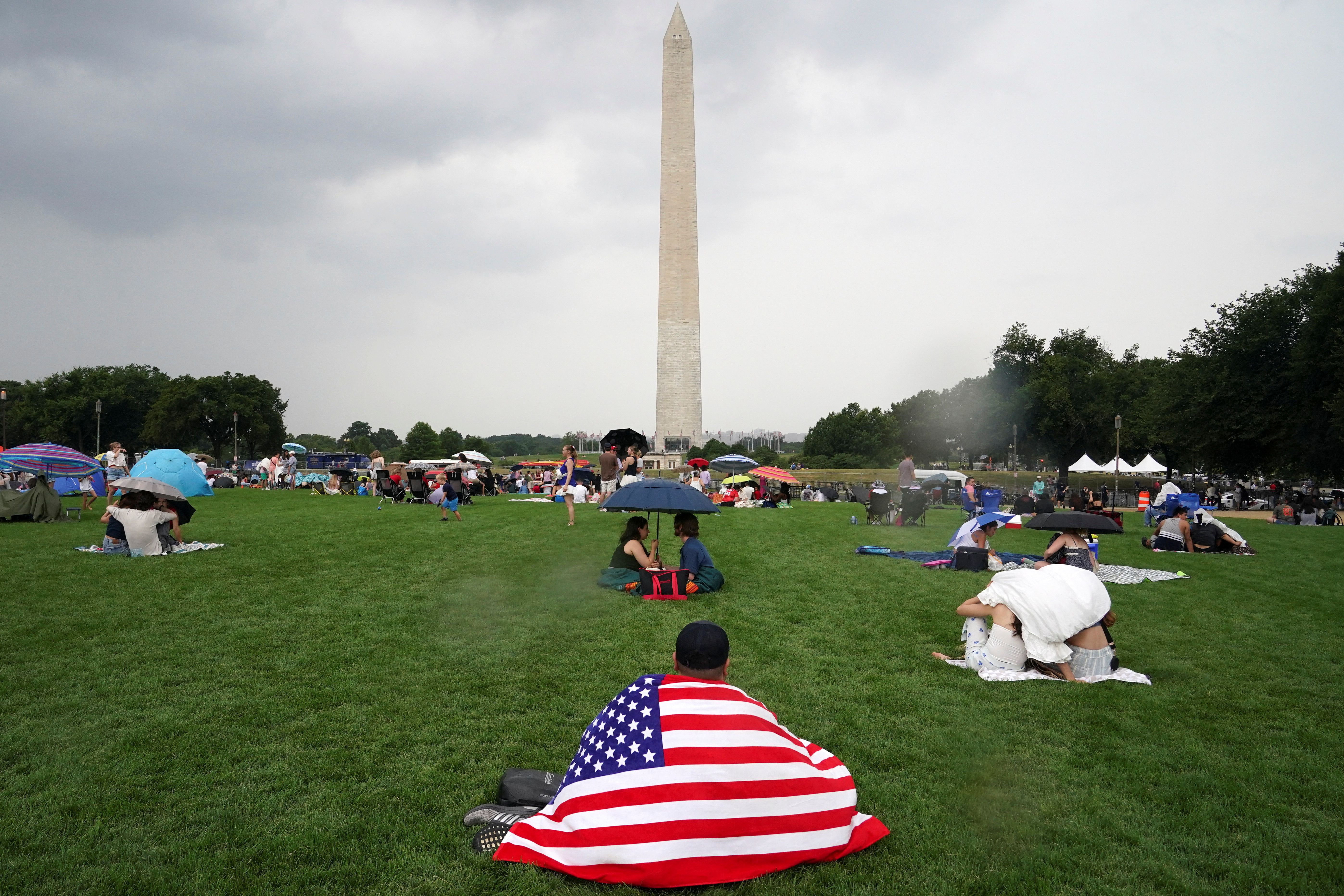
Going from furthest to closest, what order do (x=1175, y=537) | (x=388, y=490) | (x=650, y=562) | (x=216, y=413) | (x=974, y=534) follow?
(x=216, y=413) < (x=388, y=490) < (x=1175, y=537) < (x=974, y=534) < (x=650, y=562)

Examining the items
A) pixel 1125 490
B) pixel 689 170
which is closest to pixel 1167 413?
pixel 1125 490

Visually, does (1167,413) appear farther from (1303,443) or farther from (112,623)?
(112,623)

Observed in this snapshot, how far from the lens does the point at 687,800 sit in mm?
3426

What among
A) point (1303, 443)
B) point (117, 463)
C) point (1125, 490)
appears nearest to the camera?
point (117, 463)

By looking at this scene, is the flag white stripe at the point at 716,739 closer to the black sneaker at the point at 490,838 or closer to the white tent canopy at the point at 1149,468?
the black sneaker at the point at 490,838

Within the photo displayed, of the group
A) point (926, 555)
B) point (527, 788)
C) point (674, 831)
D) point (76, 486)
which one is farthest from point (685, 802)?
point (76, 486)

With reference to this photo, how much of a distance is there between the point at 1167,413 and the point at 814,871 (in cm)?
4175

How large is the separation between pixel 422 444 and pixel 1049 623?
3821 inches

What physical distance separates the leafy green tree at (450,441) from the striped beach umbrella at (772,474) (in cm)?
7152

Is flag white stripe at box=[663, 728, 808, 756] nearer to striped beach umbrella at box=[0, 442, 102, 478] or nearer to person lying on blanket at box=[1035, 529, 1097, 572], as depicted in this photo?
person lying on blanket at box=[1035, 529, 1097, 572]

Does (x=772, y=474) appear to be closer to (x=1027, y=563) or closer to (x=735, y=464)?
(x=735, y=464)

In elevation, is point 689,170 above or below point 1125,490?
above

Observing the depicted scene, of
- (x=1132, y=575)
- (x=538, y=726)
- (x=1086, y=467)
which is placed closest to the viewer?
(x=538, y=726)

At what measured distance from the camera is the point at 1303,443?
3278 cm
